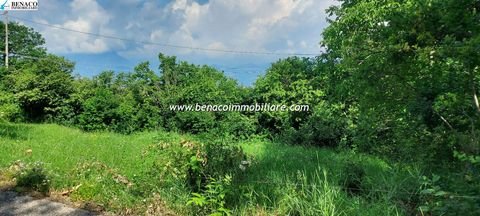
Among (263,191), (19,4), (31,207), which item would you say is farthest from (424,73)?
(19,4)

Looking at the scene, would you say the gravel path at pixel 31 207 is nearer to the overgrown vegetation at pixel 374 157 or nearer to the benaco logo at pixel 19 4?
the overgrown vegetation at pixel 374 157

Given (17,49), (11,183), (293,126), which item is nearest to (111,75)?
(293,126)

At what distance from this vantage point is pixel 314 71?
45.5 feet

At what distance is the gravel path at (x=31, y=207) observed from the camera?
3.95 meters

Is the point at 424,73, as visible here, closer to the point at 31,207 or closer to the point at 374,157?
the point at 374,157

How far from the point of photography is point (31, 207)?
4.09 meters

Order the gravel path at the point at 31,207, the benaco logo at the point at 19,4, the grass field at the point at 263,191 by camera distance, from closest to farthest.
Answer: the grass field at the point at 263,191 < the gravel path at the point at 31,207 < the benaco logo at the point at 19,4

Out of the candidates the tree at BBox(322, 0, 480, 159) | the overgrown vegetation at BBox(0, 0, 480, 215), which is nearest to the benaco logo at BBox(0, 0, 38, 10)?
the overgrown vegetation at BBox(0, 0, 480, 215)

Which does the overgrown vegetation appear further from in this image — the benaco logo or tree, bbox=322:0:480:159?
the benaco logo

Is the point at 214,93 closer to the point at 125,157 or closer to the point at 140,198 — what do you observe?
the point at 125,157

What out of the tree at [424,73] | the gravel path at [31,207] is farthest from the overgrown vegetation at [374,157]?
the gravel path at [31,207]

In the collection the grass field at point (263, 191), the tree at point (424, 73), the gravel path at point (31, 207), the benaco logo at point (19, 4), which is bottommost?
the gravel path at point (31, 207)

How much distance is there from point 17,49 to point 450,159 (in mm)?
37531

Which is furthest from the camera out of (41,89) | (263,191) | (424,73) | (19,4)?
(41,89)
